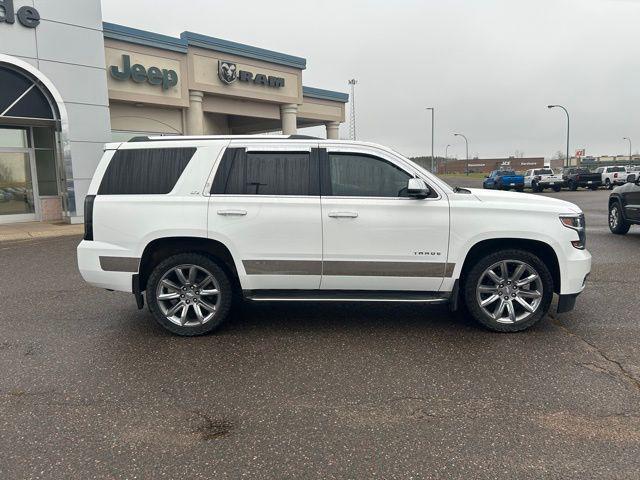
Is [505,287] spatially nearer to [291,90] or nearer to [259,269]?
[259,269]

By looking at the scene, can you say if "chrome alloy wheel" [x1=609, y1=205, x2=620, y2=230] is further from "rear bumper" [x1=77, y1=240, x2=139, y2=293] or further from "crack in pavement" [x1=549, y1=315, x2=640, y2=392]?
"rear bumper" [x1=77, y1=240, x2=139, y2=293]

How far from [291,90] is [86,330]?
1954 cm

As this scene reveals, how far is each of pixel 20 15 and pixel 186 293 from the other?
1340 centimetres

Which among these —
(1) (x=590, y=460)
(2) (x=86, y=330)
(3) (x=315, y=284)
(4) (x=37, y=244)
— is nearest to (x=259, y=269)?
(3) (x=315, y=284)

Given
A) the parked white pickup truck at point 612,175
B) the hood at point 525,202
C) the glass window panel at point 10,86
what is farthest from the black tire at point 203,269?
the parked white pickup truck at point 612,175

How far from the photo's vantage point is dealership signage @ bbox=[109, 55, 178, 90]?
17.2 m

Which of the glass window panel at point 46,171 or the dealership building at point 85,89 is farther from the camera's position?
the glass window panel at point 46,171

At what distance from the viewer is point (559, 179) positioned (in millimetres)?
34375

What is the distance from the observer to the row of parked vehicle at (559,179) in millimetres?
34562

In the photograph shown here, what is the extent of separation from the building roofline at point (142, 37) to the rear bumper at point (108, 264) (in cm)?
1443

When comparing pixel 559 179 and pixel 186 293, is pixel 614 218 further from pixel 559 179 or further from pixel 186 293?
pixel 559 179

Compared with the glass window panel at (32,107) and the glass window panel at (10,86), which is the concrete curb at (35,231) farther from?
the glass window panel at (10,86)

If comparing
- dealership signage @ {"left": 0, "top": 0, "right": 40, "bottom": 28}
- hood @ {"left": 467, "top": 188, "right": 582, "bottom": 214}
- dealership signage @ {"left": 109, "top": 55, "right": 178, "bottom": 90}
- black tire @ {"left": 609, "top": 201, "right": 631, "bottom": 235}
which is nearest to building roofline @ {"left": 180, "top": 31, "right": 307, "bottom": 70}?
dealership signage @ {"left": 109, "top": 55, "right": 178, "bottom": 90}

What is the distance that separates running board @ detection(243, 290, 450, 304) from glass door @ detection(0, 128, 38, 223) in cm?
1488
